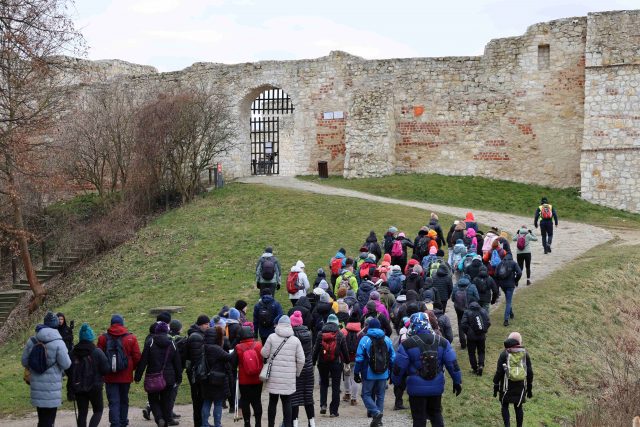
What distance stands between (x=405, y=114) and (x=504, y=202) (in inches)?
222

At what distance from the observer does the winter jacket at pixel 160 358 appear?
1101cm

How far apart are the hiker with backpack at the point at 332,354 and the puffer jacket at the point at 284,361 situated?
1.20 metres

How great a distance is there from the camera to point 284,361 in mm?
10555

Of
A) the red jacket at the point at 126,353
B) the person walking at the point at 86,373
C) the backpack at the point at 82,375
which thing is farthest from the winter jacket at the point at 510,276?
the backpack at the point at 82,375

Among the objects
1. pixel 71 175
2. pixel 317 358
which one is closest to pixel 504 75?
pixel 71 175

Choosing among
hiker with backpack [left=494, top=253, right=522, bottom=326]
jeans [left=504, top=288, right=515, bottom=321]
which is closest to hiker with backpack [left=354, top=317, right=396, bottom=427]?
hiker with backpack [left=494, top=253, right=522, bottom=326]

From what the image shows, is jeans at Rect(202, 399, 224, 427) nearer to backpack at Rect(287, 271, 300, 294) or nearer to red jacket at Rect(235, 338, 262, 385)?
red jacket at Rect(235, 338, 262, 385)

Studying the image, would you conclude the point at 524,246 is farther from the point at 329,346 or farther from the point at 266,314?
the point at 329,346

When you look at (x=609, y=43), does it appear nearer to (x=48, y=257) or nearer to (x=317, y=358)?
(x=48, y=257)

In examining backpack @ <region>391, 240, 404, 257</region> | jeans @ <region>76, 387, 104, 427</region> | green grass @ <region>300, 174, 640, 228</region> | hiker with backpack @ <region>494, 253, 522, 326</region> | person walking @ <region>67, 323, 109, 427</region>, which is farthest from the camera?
green grass @ <region>300, 174, 640, 228</region>

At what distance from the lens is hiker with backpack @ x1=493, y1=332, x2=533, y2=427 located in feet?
36.6

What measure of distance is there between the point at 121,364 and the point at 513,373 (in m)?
4.77

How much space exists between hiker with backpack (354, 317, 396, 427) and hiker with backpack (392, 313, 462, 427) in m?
0.67

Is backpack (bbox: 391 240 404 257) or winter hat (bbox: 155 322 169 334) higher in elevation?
winter hat (bbox: 155 322 169 334)
